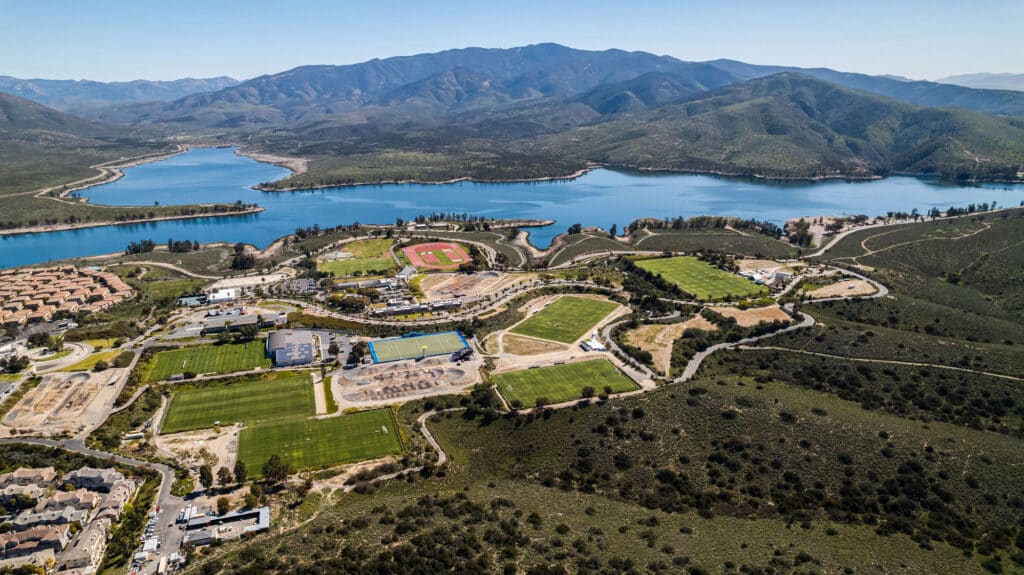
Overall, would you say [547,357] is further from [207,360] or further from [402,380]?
[207,360]

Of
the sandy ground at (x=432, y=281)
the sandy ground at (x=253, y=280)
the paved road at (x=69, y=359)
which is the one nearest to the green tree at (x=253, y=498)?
the paved road at (x=69, y=359)

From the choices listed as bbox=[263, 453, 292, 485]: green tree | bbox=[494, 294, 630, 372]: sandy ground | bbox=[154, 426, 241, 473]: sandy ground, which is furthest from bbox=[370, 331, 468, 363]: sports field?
bbox=[263, 453, 292, 485]: green tree

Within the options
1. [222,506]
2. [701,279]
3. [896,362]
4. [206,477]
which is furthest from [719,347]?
[206,477]

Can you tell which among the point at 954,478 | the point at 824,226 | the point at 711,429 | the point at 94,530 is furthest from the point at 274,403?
the point at 824,226

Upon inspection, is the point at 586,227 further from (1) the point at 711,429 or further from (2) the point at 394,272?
(1) the point at 711,429

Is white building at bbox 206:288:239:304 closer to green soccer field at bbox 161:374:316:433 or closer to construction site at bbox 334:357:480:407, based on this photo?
green soccer field at bbox 161:374:316:433
